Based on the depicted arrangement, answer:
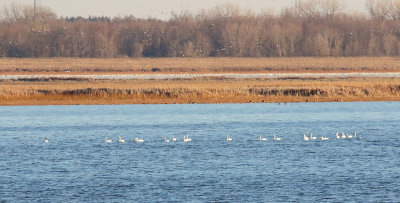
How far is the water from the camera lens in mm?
24281

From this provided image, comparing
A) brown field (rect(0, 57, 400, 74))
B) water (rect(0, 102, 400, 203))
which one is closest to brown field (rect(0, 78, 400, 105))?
water (rect(0, 102, 400, 203))

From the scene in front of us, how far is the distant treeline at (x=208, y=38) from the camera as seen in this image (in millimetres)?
109000

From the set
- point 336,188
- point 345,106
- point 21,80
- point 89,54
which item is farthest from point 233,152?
point 89,54

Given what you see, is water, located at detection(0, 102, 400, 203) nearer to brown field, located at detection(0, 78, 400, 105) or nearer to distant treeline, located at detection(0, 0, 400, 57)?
brown field, located at detection(0, 78, 400, 105)

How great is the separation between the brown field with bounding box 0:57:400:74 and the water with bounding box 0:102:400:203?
3757cm

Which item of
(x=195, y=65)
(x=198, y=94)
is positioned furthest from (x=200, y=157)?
(x=195, y=65)

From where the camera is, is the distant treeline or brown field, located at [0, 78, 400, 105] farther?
the distant treeline

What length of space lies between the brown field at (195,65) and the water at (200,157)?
1479 inches

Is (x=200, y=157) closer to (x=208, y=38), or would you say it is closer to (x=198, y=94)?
(x=198, y=94)

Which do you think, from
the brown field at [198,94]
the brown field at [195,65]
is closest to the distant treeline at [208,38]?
the brown field at [195,65]

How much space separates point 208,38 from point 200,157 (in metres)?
84.1

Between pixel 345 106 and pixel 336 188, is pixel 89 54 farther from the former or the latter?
pixel 336 188

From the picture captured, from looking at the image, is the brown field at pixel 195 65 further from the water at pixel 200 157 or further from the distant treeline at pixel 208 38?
the water at pixel 200 157

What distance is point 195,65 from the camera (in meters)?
93.5
